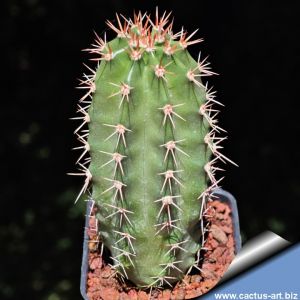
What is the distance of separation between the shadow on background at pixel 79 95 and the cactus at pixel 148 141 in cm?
85

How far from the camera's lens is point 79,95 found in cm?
212

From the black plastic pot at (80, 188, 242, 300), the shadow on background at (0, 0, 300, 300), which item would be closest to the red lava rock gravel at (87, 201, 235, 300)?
the black plastic pot at (80, 188, 242, 300)

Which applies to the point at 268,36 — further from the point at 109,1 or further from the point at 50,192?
the point at 50,192

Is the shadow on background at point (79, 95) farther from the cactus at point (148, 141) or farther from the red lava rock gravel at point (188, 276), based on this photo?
the cactus at point (148, 141)

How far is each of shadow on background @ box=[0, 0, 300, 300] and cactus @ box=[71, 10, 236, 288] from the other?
850 millimetres

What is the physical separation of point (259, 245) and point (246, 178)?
0.96 m

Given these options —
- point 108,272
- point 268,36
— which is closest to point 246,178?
point 268,36

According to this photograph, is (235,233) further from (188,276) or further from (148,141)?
(148,141)

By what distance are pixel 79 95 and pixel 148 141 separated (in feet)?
3.72

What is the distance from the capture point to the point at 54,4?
212 centimetres

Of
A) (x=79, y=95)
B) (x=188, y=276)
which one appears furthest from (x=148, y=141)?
(x=79, y=95)

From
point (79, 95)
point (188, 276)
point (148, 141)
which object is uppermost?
point (79, 95)

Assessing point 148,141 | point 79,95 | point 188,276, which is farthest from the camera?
point 79,95

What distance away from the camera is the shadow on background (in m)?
1.97
